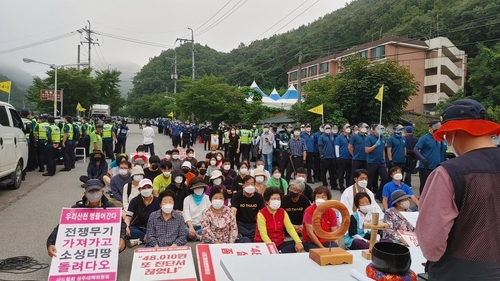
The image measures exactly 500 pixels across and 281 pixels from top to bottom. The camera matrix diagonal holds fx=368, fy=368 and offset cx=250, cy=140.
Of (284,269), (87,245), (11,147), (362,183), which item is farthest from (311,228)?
(11,147)

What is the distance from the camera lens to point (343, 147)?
10609mm

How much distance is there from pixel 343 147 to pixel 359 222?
17.2ft

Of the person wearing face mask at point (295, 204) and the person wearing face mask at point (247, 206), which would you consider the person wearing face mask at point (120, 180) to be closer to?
the person wearing face mask at point (247, 206)

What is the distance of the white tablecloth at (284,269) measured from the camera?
252cm

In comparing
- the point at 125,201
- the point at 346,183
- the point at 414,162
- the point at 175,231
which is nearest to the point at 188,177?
the point at 125,201

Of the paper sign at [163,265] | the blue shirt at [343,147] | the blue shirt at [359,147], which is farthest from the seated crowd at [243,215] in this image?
the blue shirt at [343,147]

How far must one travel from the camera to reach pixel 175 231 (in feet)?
16.9

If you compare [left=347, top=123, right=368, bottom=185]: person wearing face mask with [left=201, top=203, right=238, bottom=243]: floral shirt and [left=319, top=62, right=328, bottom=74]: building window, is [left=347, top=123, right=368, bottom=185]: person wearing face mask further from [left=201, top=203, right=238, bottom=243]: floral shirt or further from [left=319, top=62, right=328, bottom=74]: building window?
[left=319, top=62, right=328, bottom=74]: building window

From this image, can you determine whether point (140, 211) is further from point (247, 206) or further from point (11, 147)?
point (11, 147)

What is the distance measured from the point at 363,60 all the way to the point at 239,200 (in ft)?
52.9

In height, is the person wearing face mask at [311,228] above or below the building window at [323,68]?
below

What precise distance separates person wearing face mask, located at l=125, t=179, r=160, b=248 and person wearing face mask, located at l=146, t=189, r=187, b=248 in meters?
0.59

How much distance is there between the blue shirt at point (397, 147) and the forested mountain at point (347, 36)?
24601 millimetres

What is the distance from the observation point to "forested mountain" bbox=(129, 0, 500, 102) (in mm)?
A: 38094
